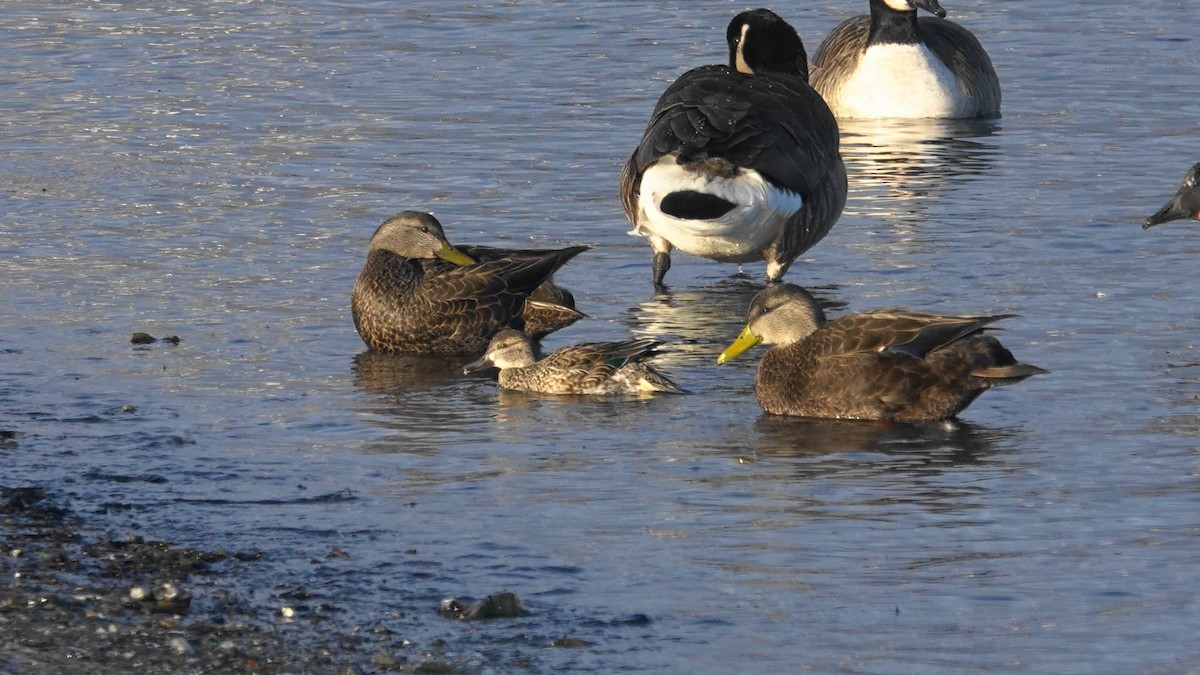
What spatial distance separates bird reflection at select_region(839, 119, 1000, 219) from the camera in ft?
51.4

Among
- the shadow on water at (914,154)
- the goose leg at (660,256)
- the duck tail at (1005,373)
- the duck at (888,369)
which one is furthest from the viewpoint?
the shadow on water at (914,154)

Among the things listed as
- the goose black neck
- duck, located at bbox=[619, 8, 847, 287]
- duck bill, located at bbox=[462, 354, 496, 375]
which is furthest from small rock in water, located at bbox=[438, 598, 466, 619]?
the goose black neck

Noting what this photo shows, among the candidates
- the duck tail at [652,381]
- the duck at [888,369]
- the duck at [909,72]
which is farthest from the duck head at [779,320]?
the duck at [909,72]

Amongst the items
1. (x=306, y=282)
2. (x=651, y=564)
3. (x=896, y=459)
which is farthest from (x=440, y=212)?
(x=651, y=564)

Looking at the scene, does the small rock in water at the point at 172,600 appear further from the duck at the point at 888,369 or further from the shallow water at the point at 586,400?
the duck at the point at 888,369

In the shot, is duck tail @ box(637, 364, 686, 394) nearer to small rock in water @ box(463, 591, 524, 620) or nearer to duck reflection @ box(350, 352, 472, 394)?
duck reflection @ box(350, 352, 472, 394)

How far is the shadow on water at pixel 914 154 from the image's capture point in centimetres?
1617

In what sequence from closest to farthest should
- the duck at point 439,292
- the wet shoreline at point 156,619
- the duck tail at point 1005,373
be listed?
the wet shoreline at point 156,619, the duck tail at point 1005,373, the duck at point 439,292

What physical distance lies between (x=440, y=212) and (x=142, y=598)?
305 inches

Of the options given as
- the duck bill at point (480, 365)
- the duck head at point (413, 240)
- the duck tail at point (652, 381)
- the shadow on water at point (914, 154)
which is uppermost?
the duck head at point (413, 240)

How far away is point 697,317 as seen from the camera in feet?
41.1

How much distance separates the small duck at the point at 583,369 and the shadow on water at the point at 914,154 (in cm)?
513

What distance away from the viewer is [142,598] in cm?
711

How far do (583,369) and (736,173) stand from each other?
265 centimetres
